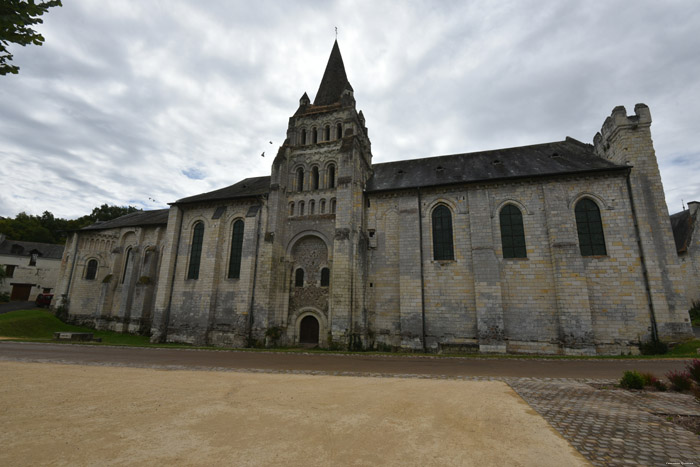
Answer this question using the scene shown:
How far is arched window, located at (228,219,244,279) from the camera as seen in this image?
79.2 feet

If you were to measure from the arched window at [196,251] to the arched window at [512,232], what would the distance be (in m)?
23.0

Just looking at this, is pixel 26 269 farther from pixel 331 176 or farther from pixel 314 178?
pixel 331 176

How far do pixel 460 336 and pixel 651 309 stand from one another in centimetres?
1012

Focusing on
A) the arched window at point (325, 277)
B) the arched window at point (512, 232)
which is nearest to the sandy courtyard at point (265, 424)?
the arched window at point (512, 232)

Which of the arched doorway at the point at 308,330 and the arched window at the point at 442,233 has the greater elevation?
the arched window at the point at 442,233

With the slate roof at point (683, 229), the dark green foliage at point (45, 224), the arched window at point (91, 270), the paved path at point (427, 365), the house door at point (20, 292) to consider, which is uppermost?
the dark green foliage at point (45, 224)

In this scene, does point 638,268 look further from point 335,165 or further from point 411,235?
point 335,165

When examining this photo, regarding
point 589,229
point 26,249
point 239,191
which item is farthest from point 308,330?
point 26,249

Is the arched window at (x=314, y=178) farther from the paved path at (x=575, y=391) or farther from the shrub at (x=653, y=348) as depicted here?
the shrub at (x=653, y=348)

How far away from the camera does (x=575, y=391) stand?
8.42 meters

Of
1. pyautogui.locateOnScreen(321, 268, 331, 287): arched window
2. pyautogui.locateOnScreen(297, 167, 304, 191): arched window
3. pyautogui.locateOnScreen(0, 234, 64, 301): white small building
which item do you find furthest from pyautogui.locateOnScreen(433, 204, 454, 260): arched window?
pyautogui.locateOnScreen(0, 234, 64, 301): white small building

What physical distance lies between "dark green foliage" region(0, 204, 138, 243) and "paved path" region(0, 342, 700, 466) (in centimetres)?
5365

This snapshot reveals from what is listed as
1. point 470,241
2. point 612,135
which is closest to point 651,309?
point 470,241

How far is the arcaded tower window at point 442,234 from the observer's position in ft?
67.8
